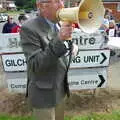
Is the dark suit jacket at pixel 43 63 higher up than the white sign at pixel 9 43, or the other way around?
the dark suit jacket at pixel 43 63

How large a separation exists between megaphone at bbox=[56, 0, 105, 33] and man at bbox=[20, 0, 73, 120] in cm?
7

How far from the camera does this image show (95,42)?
232 inches

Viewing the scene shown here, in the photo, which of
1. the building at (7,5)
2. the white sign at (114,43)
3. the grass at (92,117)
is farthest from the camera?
the building at (7,5)

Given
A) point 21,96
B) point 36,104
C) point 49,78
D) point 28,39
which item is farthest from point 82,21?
point 21,96

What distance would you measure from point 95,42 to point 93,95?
1040 mm

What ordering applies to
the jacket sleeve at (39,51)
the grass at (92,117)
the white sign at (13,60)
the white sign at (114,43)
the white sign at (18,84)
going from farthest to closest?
1. the white sign at (114,43)
2. the white sign at (18,84)
3. the white sign at (13,60)
4. the grass at (92,117)
5. the jacket sleeve at (39,51)

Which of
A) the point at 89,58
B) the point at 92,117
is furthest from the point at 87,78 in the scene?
the point at 92,117

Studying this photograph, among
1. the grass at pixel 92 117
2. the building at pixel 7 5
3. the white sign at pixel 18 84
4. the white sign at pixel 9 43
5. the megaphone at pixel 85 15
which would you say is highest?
the megaphone at pixel 85 15

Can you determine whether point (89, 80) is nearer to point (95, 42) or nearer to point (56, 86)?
point (95, 42)

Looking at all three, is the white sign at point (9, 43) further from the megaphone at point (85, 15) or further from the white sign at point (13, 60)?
the megaphone at point (85, 15)

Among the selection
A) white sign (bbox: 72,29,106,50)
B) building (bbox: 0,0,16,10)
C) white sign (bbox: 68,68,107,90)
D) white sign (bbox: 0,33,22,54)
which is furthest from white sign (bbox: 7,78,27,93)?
building (bbox: 0,0,16,10)

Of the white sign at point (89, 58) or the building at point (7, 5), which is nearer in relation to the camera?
the white sign at point (89, 58)

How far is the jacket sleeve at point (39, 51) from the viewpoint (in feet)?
8.34

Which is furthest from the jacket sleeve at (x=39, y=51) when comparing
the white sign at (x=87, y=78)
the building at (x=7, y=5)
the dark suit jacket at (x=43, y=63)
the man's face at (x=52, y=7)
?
the building at (x=7, y=5)
